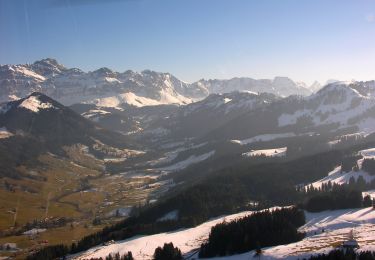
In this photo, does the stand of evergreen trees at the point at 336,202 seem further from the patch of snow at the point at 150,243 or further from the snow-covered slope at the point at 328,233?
the patch of snow at the point at 150,243

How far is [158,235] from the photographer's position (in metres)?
189

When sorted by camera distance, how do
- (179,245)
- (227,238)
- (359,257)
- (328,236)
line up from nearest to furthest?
(359,257) → (328,236) → (227,238) → (179,245)

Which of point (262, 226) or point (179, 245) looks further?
point (179, 245)

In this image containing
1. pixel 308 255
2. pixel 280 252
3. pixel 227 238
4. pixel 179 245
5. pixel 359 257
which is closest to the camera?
pixel 359 257

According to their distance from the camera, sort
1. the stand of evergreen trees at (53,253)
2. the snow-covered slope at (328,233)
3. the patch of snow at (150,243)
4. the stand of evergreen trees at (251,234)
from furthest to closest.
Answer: the stand of evergreen trees at (53,253) → the patch of snow at (150,243) → the stand of evergreen trees at (251,234) → the snow-covered slope at (328,233)

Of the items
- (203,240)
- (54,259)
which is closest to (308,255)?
(203,240)

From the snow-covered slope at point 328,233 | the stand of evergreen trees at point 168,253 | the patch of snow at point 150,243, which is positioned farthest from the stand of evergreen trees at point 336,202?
the stand of evergreen trees at point 168,253

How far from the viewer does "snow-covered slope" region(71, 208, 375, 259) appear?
128m

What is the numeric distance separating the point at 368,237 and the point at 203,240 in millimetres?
58081

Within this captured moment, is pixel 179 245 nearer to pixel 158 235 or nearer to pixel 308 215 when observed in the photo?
pixel 158 235

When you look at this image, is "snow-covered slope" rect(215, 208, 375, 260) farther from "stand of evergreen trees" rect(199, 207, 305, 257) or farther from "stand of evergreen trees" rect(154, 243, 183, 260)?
"stand of evergreen trees" rect(154, 243, 183, 260)

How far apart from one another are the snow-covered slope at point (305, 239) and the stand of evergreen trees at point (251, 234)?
208 inches

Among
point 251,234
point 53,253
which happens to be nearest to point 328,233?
point 251,234

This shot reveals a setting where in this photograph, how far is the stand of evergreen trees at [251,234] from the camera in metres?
148
